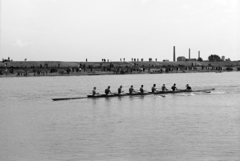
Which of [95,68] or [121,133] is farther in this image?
[95,68]

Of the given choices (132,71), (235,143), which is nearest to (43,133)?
(235,143)

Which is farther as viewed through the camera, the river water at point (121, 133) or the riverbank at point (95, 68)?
the riverbank at point (95, 68)

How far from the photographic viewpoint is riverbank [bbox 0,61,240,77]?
125750 mm

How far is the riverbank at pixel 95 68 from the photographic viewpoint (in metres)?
126

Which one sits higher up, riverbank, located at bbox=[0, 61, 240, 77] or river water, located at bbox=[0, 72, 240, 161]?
riverbank, located at bbox=[0, 61, 240, 77]

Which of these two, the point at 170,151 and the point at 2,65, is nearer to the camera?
the point at 170,151

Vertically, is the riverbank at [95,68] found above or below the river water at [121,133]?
above

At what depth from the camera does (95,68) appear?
481 feet

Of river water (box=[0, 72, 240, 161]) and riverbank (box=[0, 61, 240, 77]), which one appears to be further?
riverbank (box=[0, 61, 240, 77])

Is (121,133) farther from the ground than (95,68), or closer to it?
closer to it

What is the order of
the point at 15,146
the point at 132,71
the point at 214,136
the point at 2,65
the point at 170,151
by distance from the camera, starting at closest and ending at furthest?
the point at 170,151 < the point at 15,146 < the point at 214,136 < the point at 2,65 < the point at 132,71

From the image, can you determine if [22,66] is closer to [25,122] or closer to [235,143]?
[25,122]

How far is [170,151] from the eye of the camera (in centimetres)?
2009

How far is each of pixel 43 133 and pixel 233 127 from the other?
11370 mm
